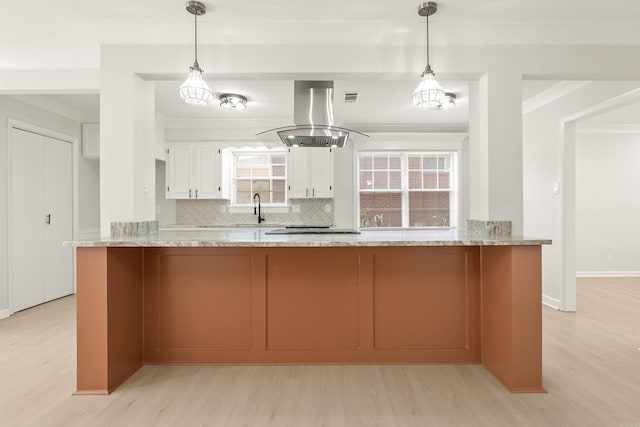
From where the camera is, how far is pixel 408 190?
5.96 metres

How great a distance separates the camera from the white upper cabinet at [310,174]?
17.7 ft

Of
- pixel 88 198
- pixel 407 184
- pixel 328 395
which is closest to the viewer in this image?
pixel 328 395

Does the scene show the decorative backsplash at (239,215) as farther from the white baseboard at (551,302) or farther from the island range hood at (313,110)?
the white baseboard at (551,302)

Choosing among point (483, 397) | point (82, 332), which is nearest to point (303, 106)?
point (82, 332)

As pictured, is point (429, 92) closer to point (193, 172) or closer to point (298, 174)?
point (298, 174)

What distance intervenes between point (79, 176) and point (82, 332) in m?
3.79

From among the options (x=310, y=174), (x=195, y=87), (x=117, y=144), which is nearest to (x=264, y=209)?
(x=310, y=174)

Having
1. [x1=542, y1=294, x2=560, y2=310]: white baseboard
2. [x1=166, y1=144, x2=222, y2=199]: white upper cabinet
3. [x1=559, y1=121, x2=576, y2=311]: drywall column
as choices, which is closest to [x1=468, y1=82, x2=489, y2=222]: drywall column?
[x1=559, y1=121, x2=576, y2=311]: drywall column

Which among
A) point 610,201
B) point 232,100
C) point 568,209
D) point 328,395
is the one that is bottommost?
point 328,395

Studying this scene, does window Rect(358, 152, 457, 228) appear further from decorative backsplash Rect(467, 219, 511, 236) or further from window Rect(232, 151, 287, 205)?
decorative backsplash Rect(467, 219, 511, 236)

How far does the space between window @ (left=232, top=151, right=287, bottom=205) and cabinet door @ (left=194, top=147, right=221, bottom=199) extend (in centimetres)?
39

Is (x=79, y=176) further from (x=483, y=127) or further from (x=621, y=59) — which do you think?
(x=621, y=59)

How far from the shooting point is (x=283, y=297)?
9.04 ft

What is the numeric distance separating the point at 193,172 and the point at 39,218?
1964 millimetres
